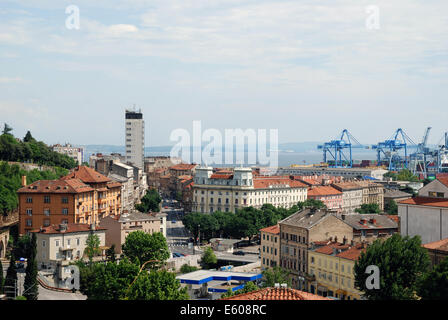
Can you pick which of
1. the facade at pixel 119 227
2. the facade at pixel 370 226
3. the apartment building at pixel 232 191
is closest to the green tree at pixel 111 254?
the facade at pixel 119 227

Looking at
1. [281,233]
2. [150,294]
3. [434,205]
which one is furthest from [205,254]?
[150,294]

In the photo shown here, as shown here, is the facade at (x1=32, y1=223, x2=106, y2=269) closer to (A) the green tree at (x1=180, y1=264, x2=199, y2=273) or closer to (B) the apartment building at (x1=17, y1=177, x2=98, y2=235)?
(B) the apartment building at (x1=17, y1=177, x2=98, y2=235)

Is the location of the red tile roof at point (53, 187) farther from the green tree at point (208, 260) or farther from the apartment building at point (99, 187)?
the green tree at point (208, 260)

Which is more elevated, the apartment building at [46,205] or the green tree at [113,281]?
the apartment building at [46,205]

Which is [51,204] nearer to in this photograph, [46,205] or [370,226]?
[46,205]

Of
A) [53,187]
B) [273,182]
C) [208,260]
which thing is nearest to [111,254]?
[208,260]
